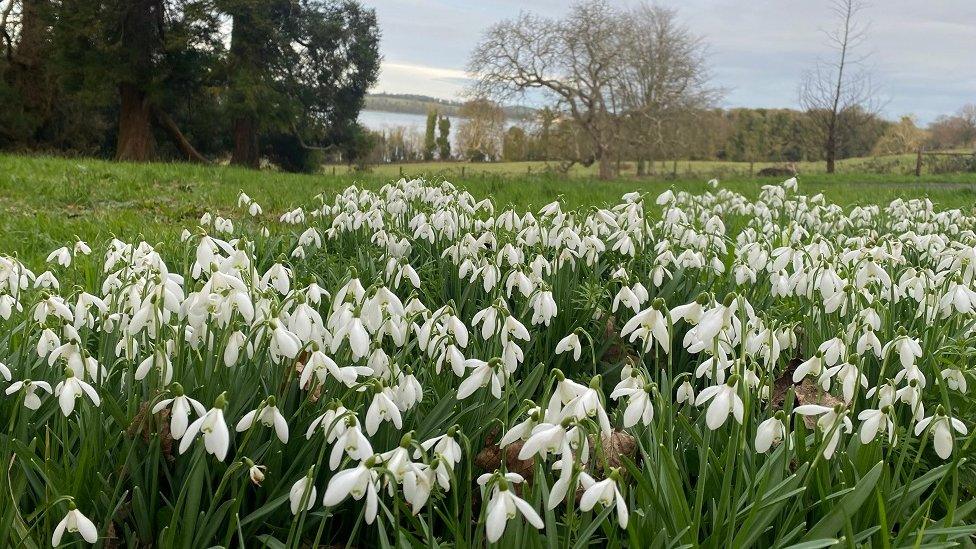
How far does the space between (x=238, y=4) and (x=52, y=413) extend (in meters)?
17.5

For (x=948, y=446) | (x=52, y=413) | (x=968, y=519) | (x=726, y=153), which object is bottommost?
(x=968, y=519)

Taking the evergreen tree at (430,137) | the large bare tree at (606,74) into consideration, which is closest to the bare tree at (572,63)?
the large bare tree at (606,74)

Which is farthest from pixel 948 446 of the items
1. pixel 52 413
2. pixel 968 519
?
pixel 52 413

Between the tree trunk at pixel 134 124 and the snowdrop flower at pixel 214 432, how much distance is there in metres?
18.5

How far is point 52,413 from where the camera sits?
1.98 m

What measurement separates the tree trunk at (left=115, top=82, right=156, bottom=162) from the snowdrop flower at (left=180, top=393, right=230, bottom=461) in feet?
60.7

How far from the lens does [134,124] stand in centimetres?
1848

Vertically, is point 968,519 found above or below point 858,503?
below

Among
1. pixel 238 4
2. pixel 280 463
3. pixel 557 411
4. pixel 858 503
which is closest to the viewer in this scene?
pixel 557 411

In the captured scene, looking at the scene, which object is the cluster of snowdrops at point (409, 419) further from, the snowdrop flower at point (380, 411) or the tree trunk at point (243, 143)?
the tree trunk at point (243, 143)

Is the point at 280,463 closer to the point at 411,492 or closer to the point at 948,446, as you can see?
the point at 411,492

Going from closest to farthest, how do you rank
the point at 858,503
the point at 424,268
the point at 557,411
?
1. the point at 557,411
2. the point at 858,503
3. the point at 424,268

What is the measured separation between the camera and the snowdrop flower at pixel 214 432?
1.37 m

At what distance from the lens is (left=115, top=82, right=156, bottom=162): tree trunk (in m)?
18.3
